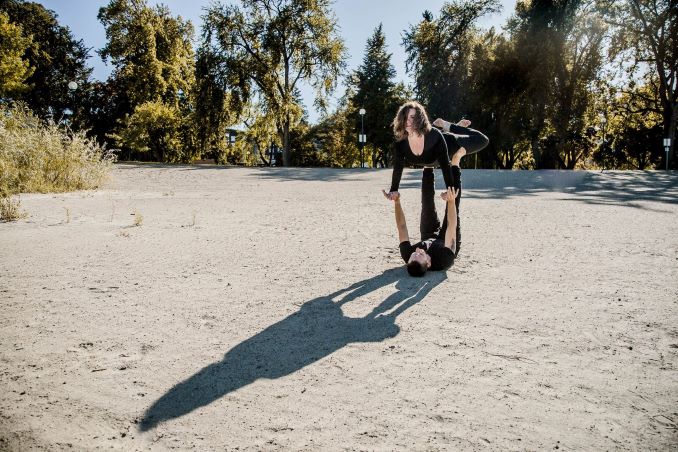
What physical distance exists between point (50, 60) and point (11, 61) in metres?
7.78

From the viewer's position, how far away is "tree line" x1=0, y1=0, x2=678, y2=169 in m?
30.0

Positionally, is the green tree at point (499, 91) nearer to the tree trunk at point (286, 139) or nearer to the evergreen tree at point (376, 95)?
the evergreen tree at point (376, 95)

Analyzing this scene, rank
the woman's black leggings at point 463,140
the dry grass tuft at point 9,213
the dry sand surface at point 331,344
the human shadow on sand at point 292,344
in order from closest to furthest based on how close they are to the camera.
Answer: the dry sand surface at point 331,344, the human shadow on sand at point 292,344, the woman's black leggings at point 463,140, the dry grass tuft at point 9,213

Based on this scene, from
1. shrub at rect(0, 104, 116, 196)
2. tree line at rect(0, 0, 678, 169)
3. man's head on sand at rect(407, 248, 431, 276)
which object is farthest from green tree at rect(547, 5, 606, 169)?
man's head on sand at rect(407, 248, 431, 276)

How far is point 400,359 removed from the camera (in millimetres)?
2539

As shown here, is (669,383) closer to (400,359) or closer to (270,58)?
(400,359)

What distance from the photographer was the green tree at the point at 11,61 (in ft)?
105

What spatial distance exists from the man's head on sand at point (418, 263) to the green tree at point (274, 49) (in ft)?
95.8

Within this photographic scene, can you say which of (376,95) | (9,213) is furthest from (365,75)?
(9,213)

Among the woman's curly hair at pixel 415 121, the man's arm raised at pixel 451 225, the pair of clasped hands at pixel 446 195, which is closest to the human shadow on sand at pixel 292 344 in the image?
the man's arm raised at pixel 451 225

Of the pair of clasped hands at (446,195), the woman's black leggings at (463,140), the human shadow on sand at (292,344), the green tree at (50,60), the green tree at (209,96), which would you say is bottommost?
the human shadow on sand at (292,344)

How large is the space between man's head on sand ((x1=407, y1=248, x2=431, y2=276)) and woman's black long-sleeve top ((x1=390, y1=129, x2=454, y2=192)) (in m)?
0.78

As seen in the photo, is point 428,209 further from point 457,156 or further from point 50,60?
point 50,60

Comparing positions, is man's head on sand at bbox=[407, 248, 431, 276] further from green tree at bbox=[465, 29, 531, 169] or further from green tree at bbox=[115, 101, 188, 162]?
green tree at bbox=[115, 101, 188, 162]
